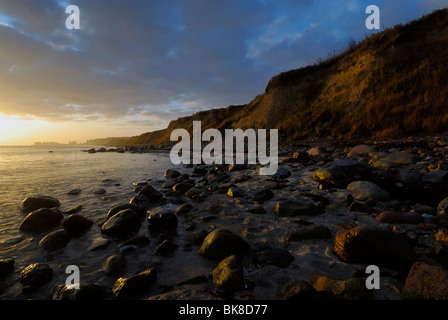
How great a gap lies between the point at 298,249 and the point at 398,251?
1.17 m

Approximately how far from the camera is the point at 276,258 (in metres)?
2.67

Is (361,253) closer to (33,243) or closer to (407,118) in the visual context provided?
(33,243)

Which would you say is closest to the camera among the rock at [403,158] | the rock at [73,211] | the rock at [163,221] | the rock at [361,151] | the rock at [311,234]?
the rock at [311,234]

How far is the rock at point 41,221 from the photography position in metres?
4.08

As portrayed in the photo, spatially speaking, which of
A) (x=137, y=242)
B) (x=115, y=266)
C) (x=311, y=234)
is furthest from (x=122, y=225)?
(x=311, y=234)

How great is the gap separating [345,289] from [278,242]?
1312 mm

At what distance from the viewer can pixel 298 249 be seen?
2.92 metres

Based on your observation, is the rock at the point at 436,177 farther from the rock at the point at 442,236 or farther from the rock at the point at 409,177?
the rock at the point at 442,236

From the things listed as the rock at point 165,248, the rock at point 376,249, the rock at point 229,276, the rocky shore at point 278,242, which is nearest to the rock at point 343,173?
the rocky shore at point 278,242

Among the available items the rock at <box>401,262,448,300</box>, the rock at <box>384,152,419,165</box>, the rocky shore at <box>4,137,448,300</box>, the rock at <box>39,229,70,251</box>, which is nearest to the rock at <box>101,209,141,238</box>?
the rocky shore at <box>4,137,448,300</box>

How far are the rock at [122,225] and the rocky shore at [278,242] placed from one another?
2cm

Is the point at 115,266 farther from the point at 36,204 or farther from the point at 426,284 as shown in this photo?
the point at 36,204

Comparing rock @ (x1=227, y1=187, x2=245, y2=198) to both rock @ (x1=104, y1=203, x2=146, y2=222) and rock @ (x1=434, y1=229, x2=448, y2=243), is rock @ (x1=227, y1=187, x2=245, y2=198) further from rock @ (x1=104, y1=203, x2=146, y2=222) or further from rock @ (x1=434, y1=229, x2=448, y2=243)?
rock @ (x1=434, y1=229, x2=448, y2=243)
